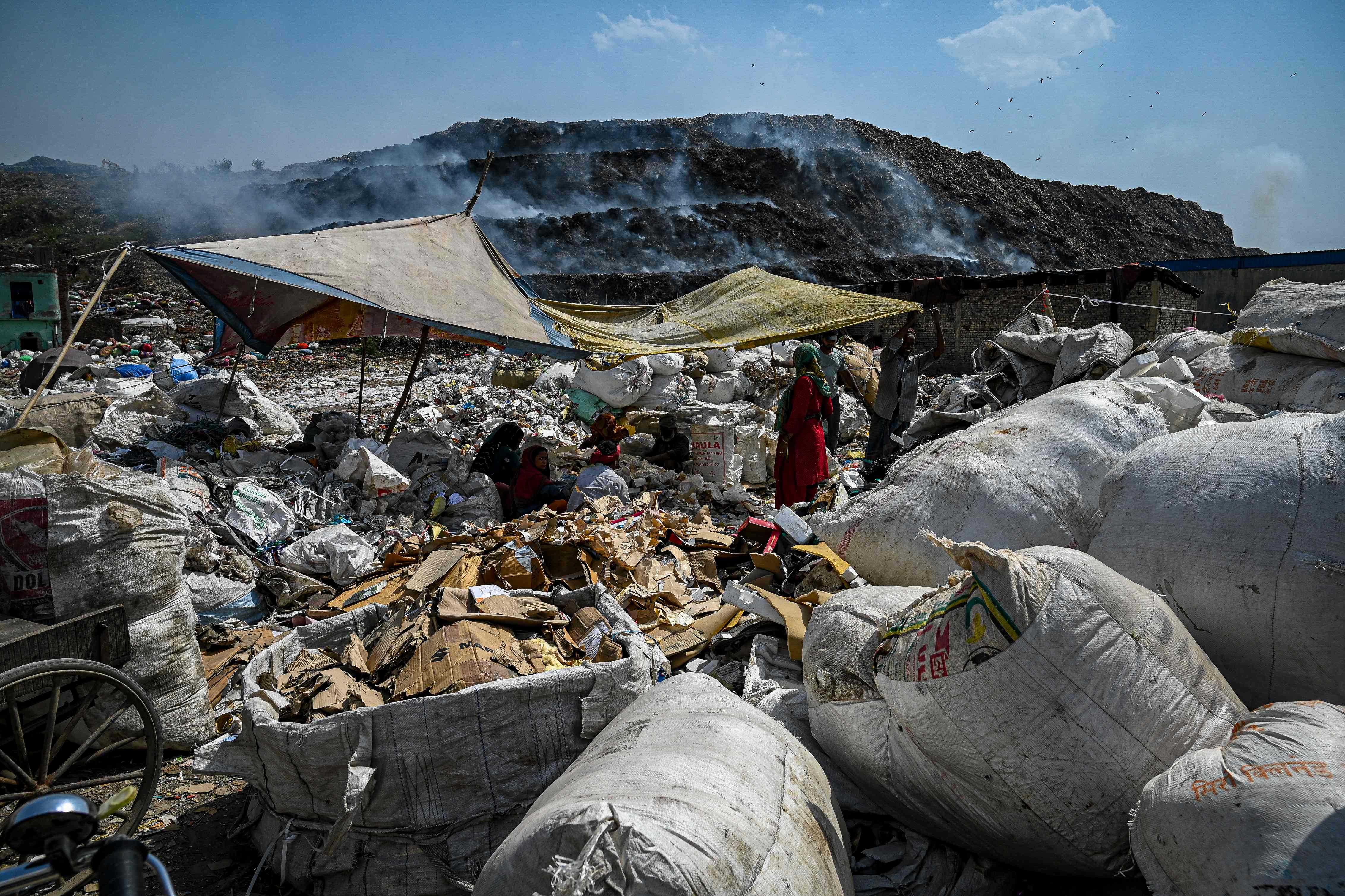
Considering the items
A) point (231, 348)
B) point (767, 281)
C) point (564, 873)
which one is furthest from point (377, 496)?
point (564, 873)

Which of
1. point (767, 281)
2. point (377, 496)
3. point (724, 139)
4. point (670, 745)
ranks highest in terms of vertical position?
point (724, 139)

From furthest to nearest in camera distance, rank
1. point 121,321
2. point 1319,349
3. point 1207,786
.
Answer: point 121,321 < point 1319,349 < point 1207,786

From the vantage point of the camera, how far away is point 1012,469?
281 cm

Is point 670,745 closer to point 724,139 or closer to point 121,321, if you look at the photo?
point 121,321

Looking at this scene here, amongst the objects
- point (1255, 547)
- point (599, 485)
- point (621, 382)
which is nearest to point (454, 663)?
point (1255, 547)

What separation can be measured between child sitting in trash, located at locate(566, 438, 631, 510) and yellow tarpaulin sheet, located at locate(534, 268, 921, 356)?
86cm

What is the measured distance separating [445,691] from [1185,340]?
5317 mm

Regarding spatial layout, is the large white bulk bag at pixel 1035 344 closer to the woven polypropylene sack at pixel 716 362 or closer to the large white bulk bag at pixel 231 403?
the woven polypropylene sack at pixel 716 362

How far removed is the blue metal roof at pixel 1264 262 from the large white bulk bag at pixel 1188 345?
1512 centimetres

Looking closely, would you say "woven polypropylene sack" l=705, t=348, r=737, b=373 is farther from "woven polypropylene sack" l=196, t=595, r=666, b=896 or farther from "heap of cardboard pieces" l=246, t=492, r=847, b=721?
"woven polypropylene sack" l=196, t=595, r=666, b=896

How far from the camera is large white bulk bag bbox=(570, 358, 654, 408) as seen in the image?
26.7ft

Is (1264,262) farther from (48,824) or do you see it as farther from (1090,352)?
(48,824)

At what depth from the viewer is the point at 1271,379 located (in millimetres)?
3945

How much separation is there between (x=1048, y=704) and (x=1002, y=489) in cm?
141
